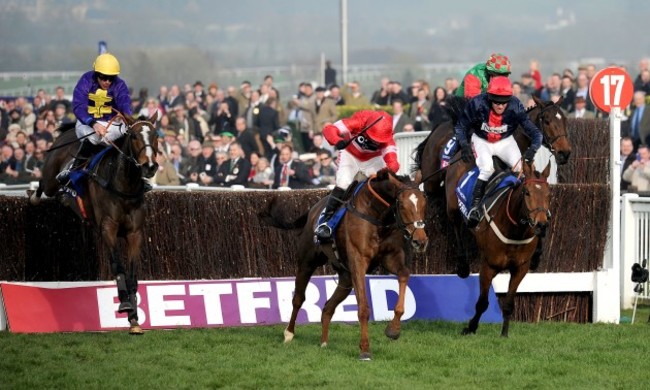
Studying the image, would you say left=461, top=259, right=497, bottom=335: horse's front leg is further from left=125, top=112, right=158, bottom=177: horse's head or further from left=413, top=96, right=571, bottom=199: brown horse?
left=125, top=112, right=158, bottom=177: horse's head

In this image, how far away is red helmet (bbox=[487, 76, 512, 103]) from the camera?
12.0 meters

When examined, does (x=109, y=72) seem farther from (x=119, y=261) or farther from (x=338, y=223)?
(x=338, y=223)

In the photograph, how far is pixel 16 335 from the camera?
455 inches

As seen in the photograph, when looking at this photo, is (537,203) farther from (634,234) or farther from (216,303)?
(634,234)

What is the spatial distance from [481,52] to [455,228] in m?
39.0

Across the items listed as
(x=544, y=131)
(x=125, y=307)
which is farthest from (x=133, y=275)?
(x=544, y=131)

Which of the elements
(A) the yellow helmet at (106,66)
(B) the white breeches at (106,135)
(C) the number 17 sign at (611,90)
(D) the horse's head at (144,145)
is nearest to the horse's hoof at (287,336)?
(D) the horse's head at (144,145)

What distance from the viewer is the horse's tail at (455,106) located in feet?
41.4

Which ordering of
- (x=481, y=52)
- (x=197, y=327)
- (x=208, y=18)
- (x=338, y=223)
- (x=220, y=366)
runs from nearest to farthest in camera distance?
1. (x=220, y=366)
2. (x=338, y=223)
3. (x=197, y=327)
4. (x=208, y=18)
5. (x=481, y=52)

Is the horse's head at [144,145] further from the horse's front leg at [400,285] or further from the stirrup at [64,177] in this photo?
the horse's front leg at [400,285]

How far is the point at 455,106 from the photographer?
12.7 meters

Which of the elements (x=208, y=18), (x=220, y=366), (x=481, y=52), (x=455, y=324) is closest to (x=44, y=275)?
(x=220, y=366)

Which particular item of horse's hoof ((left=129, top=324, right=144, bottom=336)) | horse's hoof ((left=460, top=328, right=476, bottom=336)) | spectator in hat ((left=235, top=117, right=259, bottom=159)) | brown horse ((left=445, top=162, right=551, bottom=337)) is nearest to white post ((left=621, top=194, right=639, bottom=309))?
brown horse ((left=445, top=162, right=551, bottom=337))

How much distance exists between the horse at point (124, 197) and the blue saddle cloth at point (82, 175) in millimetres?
25
